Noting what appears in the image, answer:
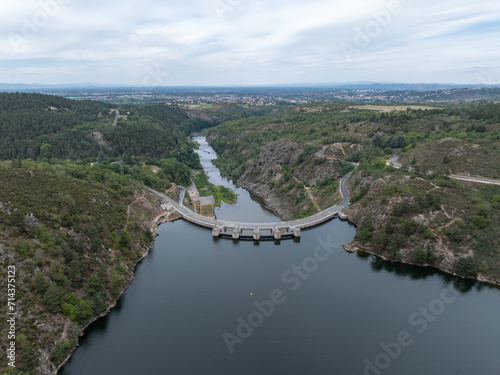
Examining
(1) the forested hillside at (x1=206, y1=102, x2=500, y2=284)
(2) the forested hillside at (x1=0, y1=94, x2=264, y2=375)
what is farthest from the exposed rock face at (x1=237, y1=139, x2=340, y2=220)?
(2) the forested hillside at (x1=0, y1=94, x2=264, y2=375)

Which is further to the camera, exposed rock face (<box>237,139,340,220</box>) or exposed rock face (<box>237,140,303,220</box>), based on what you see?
exposed rock face (<box>237,140,303,220</box>)

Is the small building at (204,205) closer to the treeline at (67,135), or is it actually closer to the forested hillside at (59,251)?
the forested hillside at (59,251)

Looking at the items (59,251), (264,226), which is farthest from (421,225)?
(59,251)

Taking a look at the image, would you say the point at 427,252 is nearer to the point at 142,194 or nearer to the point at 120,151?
the point at 142,194

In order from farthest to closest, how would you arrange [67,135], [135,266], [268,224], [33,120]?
[33,120], [67,135], [268,224], [135,266]

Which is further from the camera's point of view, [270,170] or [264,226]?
[270,170]

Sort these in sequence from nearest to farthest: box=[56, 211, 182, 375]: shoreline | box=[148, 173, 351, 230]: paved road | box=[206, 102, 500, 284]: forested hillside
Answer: box=[56, 211, 182, 375]: shoreline → box=[206, 102, 500, 284]: forested hillside → box=[148, 173, 351, 230]: paved road

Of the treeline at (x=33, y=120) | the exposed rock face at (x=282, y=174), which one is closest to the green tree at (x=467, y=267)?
the exposed rock face at (x=282, y=174)

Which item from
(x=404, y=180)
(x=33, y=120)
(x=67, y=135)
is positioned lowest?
(x=404, y=180)

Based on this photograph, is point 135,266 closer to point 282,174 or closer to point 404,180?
point 282,174

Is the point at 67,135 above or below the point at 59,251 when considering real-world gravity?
above

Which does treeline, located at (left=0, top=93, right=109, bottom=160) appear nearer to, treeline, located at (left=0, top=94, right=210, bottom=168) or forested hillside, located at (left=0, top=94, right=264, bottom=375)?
treeline, located at (left=0, top=94, right=210, bottom=168)
